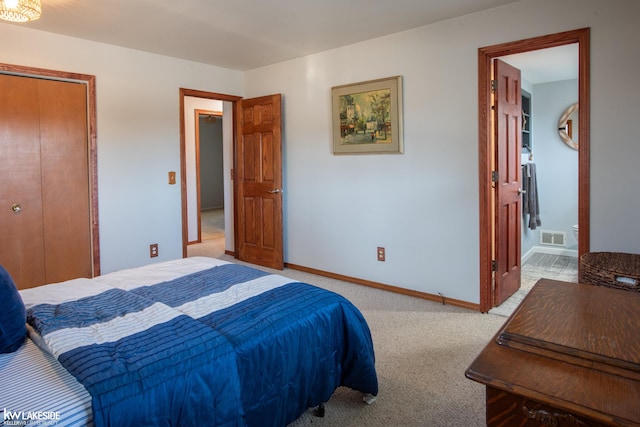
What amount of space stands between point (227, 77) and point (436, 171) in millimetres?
2805

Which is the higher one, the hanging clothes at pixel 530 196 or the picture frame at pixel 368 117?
the picture frame at pixel 368 117

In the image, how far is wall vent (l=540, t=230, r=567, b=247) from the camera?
549cm

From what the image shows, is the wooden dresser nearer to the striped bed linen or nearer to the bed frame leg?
the striped bed linen

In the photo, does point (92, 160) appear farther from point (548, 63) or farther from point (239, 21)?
point (548, 63)

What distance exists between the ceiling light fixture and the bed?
153 centimetres

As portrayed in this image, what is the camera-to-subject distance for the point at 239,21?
10.9 ft

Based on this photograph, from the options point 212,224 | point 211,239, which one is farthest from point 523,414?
point 212,224

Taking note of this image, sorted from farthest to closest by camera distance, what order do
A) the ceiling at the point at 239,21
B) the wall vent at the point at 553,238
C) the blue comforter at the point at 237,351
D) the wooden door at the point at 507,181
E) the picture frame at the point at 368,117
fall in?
the wall vent at the point at 553,238 < the picture frame at the point at 368,117 < the wooden door at the point at 507,181 < the ceiling at the point at 239,21 < the blue comforter at the point at 237,351

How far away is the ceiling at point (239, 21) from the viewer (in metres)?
2.98

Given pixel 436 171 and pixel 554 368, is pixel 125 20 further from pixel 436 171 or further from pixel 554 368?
pixel 554 368

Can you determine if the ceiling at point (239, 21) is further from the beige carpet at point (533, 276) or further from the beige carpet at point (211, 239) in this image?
the beige carpet at point (211, 239)

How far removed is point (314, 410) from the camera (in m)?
2.02

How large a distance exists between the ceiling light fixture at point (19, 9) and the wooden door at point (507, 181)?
10.3ft

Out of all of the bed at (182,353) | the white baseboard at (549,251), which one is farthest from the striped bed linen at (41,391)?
the white baseboard at (549,251)
